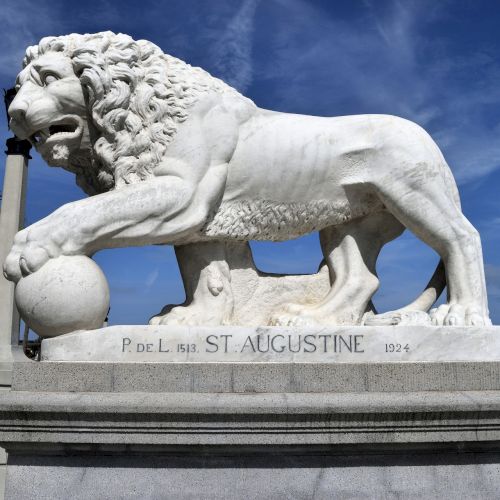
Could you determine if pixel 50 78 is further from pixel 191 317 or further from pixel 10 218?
pixel 10 218

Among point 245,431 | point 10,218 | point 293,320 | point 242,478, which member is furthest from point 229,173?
point 10,218

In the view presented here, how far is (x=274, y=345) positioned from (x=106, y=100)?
202 cm

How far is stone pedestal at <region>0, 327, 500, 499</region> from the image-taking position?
11.2ft

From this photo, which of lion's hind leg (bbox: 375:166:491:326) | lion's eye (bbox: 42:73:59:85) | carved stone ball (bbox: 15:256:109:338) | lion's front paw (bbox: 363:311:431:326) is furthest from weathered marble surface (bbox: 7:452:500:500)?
lion's eye (bbox: 42:73:59:85)

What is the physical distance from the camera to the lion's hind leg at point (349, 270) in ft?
14.3

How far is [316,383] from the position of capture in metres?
3.66

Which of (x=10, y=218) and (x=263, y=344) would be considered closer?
(x=263, y=344)

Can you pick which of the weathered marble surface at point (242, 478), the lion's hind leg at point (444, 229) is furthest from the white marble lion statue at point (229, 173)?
the weathered marble surface at point (242, 478)

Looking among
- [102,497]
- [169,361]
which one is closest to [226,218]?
[169,361]

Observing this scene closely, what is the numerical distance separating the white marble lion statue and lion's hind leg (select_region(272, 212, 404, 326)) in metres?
0.01

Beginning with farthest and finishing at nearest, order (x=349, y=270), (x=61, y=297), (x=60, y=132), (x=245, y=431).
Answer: (x=349, y=270), (x=60, y=132), (x=61, y=297), (x=245, y=431)

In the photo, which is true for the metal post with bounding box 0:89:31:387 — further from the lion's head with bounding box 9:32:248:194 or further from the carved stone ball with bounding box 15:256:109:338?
the carved stone ball with bounding box 15:256:109:338

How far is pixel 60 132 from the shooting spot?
448 centimetres

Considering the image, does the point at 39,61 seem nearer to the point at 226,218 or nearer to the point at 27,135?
the point at 27,135
